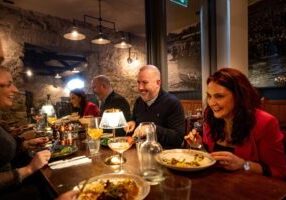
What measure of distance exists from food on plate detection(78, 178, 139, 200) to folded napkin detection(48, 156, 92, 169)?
0.40 meters

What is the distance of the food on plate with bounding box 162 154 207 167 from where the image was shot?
125cm

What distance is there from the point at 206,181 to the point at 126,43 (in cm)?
384

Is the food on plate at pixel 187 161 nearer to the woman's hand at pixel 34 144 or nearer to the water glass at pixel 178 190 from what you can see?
the water glass at pixel 178 190

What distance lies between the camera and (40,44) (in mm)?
4184

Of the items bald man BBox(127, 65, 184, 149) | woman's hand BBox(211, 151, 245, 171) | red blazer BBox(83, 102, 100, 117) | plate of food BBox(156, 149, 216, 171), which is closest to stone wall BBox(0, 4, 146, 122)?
red blazer BBox(83, 102, 100, 117)

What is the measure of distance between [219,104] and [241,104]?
5.2 inches

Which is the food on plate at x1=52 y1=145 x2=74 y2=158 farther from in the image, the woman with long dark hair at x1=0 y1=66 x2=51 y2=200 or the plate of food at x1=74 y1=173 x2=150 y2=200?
the plate of food at x1=74 y1=173 x2=150 y2=200

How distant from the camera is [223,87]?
1.49m

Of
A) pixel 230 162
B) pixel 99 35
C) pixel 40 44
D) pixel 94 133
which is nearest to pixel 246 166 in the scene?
pixel 230 162

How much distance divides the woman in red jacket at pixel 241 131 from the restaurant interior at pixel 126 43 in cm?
146

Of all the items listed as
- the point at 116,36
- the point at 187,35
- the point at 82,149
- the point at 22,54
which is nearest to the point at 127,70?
the point at 116,36

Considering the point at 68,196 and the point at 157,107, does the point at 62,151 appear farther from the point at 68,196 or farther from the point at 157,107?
the point at 157,107

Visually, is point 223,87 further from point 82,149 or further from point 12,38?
point 12,38

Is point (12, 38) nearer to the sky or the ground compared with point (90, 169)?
nearer to the sky
